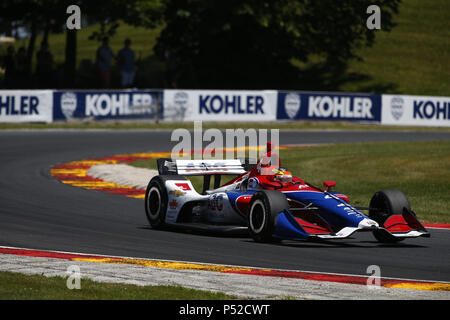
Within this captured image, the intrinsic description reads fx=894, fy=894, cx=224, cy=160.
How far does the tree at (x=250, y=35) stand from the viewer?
3794 cm

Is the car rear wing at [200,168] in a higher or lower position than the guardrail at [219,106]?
lower

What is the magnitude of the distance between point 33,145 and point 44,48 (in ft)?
35.5

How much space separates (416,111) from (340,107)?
2.94 m

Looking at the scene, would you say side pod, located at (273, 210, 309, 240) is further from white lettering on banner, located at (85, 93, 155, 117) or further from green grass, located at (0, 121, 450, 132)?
white lettering on banner, located at (85, 93, 155, 117)

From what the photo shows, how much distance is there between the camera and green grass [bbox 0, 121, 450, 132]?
92.2 feet

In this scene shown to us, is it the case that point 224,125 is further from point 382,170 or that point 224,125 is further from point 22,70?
point 382,170

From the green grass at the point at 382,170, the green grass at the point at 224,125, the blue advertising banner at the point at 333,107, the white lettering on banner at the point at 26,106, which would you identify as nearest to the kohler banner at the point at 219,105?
the green grass at the point at 224,125

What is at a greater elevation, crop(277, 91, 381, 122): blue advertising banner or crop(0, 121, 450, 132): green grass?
crop(277, 91, 381, 122): blue advertising banner

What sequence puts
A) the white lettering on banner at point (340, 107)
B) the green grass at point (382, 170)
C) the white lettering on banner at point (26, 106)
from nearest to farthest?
the green grass at point (382, 170) → the white lettering on banner at point (26, 106) → the white lettering on banner at point (340, 107)

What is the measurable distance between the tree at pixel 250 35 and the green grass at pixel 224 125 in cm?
655

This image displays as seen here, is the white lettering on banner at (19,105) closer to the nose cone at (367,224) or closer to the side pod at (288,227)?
the side pod at (288,227)

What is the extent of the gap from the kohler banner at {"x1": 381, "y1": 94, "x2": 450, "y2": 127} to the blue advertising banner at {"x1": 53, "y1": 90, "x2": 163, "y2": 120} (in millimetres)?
8625

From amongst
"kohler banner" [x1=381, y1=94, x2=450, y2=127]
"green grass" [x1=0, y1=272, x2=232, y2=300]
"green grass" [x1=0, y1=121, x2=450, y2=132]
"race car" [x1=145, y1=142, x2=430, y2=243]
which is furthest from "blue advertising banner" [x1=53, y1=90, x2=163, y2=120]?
"green grass" [x1=0, y1=272, x2=232, y2=300]
